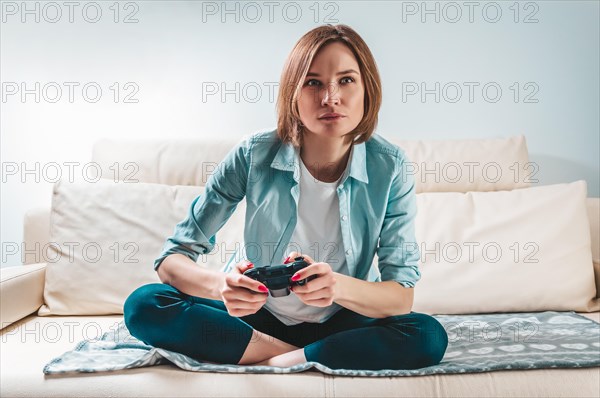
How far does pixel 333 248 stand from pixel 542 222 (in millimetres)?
711

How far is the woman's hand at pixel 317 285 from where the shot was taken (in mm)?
1158

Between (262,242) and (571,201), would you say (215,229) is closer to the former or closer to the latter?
(262,242)

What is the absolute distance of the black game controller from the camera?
1164 millimetres

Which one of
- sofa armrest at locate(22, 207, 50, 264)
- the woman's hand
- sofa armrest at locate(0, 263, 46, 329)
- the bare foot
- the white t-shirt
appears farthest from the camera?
sofa armrest at locate(22, 207, 50, 264)

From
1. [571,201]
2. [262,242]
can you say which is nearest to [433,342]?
[262,242]

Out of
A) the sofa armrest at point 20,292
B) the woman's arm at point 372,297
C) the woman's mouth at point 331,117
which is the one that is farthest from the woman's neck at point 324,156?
the sofa armrest at point 20,292

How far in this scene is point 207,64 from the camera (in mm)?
2191

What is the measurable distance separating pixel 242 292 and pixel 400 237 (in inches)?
14.6

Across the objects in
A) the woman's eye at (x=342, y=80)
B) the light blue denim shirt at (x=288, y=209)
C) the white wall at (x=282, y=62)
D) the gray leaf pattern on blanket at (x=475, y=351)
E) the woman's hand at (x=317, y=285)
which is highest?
the white wall at (x=282, y=62)

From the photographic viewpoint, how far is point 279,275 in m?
1.17

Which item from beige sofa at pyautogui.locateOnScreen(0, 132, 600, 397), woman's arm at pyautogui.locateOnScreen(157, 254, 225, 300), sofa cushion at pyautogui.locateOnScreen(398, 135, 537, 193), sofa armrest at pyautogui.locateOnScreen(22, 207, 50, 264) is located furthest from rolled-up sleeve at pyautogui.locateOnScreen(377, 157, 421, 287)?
sofa armrest at pyautogui.locateOnScreen(22, 207, 50, 264)

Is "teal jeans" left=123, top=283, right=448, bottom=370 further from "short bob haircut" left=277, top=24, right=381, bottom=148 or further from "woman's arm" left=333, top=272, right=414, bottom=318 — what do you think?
"short bob haircut" left=277, top=24, right=381, bottom=148

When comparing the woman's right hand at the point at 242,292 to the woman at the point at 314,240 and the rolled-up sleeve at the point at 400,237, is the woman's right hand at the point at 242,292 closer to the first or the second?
the woman at the point at 314,240

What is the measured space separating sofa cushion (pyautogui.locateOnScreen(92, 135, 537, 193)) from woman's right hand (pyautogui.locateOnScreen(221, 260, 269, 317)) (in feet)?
2.48
